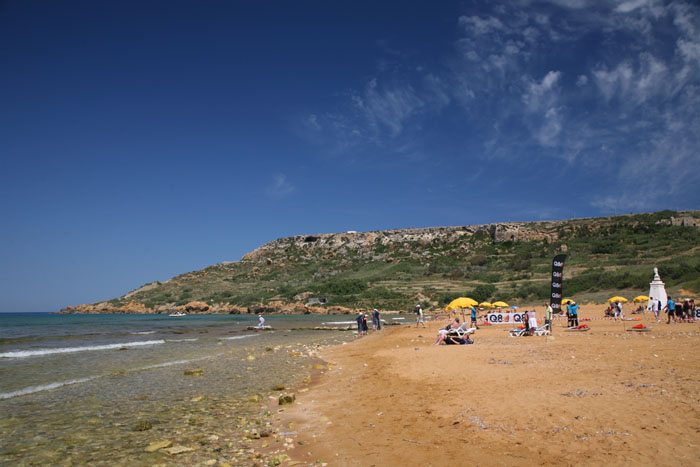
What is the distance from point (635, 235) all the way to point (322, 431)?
8476cm

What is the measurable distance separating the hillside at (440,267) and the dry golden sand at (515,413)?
36862 millimetres

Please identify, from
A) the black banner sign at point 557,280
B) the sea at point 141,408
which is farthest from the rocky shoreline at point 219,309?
the sea at point 141,408

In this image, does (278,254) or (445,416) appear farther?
(278,254)

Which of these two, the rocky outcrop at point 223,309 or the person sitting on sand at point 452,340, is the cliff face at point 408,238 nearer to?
the rocky outcrop at point 223,309

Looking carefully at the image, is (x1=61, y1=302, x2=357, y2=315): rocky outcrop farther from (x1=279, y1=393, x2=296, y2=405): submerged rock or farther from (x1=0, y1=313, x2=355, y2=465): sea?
(x1=279, y1=393, x2=296, y2=405): submerged rock

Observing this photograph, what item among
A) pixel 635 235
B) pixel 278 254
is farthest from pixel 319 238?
pixel 635 235

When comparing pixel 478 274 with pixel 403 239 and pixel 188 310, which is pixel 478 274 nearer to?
pixel 403 239

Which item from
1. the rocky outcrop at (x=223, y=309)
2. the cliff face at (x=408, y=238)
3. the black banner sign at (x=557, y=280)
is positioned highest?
the cliff face at (x=408, y=238)

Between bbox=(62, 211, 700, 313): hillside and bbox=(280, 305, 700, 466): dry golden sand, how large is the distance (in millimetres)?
36862

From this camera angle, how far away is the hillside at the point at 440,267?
180 feet

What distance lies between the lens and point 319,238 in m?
127

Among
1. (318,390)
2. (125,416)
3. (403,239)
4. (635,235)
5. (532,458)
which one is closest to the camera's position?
(532,458)

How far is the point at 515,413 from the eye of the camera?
6.63 meters

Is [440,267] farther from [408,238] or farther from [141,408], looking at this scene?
[141,408]
